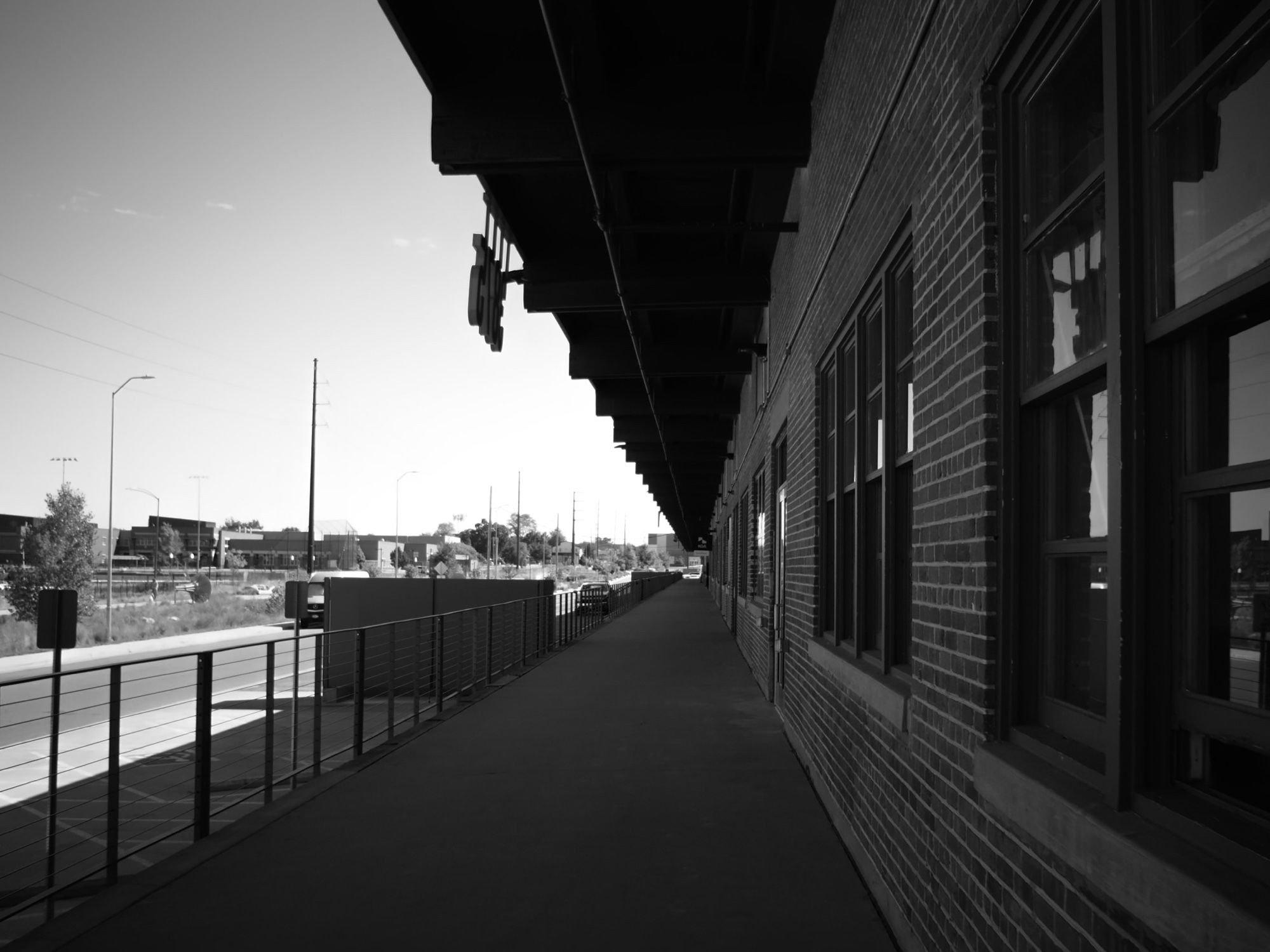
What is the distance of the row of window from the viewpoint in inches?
75.1

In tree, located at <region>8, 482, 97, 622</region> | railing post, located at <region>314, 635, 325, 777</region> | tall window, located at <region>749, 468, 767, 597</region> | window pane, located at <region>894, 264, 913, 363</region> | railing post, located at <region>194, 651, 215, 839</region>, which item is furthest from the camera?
tree, located at <region>8, 482, 97, 622</region>

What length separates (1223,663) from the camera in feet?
6.55

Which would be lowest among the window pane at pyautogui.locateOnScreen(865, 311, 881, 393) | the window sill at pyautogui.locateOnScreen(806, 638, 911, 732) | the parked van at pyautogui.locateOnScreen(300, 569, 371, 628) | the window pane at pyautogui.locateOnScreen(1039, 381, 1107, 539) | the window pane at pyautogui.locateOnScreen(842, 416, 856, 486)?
the parked van at pyautogui.locateOnScreen(300, 569, 371, 628)

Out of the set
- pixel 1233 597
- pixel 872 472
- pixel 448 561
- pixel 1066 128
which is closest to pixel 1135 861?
pixel 1233 597

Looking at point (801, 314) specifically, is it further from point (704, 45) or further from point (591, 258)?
point (591, 258)

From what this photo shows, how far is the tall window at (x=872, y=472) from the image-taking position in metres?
4.92

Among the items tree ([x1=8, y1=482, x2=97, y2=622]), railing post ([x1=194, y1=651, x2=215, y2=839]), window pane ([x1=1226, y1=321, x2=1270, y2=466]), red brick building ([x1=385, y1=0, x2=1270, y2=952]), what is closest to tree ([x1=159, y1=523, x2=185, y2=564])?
tree ([x1=8, y1=482, x2=97, y2=622])

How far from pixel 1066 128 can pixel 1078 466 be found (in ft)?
3.17

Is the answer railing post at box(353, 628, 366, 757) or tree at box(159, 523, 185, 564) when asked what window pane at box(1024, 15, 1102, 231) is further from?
tree at box(159, 523, 185, 564)

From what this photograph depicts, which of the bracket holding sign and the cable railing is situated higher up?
the bracket holding sign

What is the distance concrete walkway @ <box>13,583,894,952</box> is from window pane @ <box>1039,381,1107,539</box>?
7.26 ft

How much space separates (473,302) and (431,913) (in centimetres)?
623

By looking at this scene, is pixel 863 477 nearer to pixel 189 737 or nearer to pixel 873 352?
pixel 873 352

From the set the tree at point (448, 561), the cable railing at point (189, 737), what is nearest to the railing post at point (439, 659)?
the cable railing at point (189, 737)
